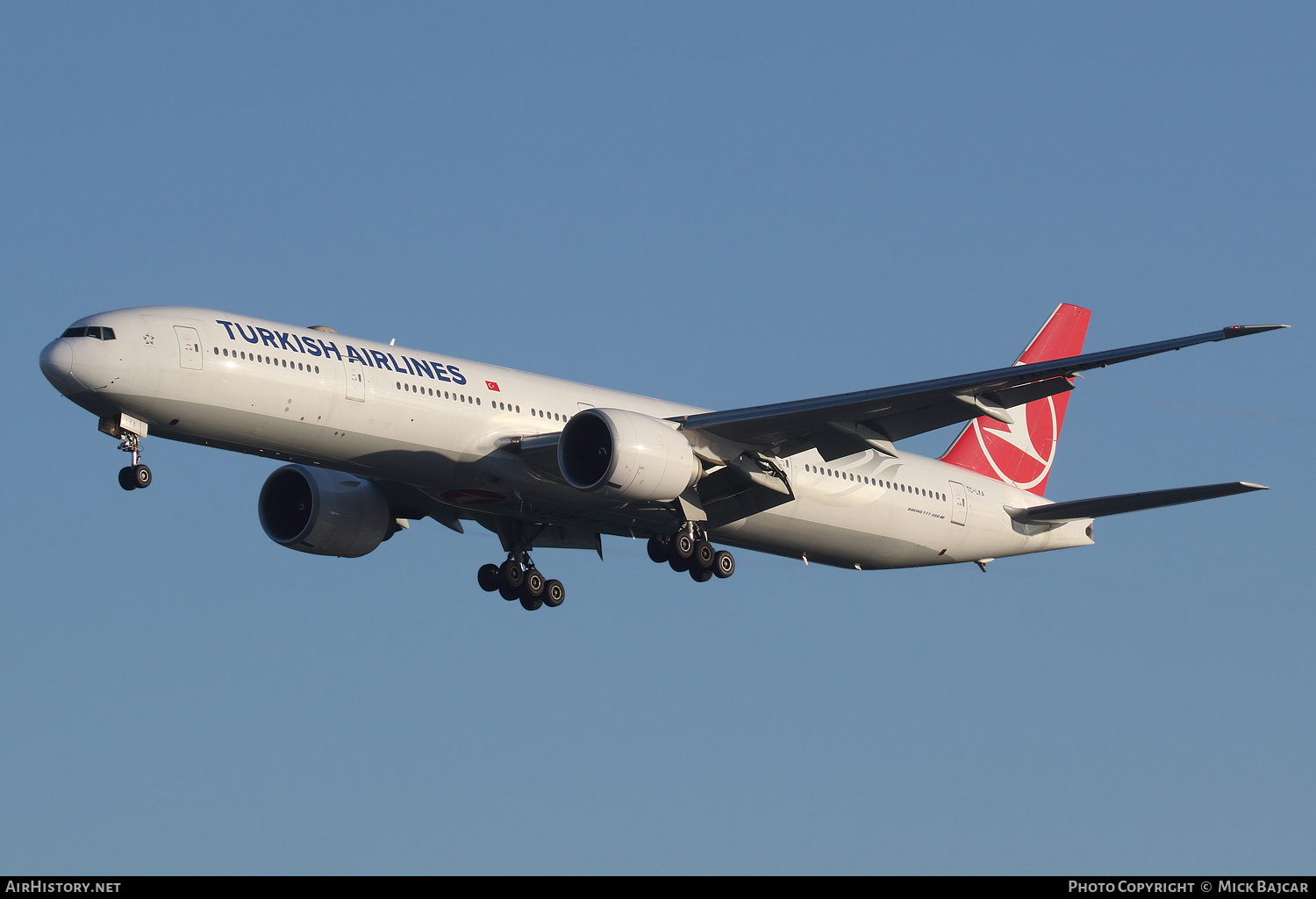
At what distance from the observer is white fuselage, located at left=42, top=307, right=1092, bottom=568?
32.7 meters

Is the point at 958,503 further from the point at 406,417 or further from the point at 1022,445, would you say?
the point at 406,417

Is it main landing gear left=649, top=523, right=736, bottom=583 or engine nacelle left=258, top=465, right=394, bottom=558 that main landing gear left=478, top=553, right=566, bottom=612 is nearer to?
engine nacelle left=258, top=465, right=394, bottom=558

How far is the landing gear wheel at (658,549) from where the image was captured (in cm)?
3884

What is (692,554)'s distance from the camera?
38.6 metres

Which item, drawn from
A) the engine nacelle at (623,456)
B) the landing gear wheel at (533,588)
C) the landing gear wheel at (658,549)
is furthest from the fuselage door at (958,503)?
the landing gear wheel at (533,588)

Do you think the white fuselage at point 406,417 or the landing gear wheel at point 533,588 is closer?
the white fuselage at point 406,417

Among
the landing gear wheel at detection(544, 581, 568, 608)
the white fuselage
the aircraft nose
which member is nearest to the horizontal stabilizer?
the white fuselage

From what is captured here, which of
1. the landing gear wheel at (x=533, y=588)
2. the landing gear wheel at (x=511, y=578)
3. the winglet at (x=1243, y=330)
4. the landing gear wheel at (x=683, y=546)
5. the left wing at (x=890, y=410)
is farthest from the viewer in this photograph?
the landing gear wheel at (x=533, y=588)

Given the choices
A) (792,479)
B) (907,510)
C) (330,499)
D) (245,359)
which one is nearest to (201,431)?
(245,359)

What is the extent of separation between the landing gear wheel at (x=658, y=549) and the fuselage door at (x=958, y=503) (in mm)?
8903

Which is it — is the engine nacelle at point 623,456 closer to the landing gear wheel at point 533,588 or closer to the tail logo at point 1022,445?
the landing gear wheel at point 533,588

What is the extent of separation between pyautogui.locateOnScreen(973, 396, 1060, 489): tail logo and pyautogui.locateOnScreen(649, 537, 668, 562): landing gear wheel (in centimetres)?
1188

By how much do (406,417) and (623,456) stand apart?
4.74m
